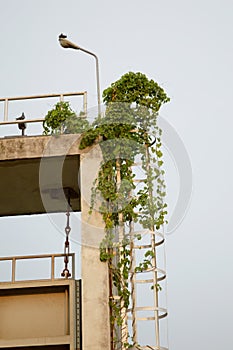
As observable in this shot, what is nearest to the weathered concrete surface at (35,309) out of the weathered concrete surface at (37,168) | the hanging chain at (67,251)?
the hanging chain at (67,251)

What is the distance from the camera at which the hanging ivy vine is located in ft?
40.9

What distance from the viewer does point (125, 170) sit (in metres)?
13.0

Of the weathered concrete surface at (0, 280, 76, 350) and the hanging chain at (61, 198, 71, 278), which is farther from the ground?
the hanging chain at (61, 198, 71, 278)

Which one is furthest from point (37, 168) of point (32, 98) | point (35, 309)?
point (35, 309)

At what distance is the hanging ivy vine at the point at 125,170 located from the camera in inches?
491

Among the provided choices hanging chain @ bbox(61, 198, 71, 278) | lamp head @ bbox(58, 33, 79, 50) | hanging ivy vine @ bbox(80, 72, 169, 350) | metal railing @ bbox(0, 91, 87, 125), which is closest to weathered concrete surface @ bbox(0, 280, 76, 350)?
hanging chain @ bbox(61, 198, 71, 278)

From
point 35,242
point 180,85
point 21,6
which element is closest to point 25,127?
point 35,242

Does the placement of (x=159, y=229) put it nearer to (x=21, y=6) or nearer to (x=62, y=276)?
(x=62, y=276)

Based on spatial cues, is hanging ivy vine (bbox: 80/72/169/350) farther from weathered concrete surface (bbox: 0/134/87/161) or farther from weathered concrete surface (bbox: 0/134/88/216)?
weathered concrete surface (bbox: 0/134/88/216)

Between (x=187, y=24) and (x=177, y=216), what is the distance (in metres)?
21.7

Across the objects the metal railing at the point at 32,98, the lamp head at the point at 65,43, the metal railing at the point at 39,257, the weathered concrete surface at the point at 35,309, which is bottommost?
the weathered concrete surface at the point at 35,309

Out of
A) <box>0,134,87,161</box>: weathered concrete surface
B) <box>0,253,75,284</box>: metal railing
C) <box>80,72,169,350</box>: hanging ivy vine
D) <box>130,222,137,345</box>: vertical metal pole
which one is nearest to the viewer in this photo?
<box>130,222,137,345</box>: vertical metal pole

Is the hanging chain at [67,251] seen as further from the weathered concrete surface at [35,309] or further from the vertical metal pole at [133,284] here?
the vertical metal pole at [133,284]

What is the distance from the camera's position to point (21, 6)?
3669 centimetres
